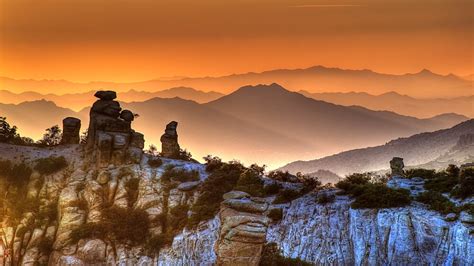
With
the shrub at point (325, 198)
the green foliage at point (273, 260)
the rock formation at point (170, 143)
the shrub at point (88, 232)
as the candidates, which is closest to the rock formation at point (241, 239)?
the green foliage at point (273, 260)

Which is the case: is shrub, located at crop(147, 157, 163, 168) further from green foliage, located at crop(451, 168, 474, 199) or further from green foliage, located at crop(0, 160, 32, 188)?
green foliage, located at crop(451, 168, 474, 199)

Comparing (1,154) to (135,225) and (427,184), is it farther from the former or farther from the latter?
(427,184)

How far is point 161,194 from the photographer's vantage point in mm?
86938

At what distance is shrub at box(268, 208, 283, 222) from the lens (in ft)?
244

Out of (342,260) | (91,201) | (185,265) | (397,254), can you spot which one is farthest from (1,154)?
(397,254)

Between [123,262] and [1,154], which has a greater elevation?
[1,154]

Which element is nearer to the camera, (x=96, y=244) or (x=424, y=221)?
(x=424, y=221)

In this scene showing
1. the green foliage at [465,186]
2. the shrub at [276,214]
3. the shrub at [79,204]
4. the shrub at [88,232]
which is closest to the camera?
the green foliage at [465,186]

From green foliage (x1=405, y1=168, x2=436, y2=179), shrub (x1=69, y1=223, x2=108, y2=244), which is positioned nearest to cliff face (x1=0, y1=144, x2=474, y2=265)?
shrub (x1=69, y1=223, x2=108, y2=244)

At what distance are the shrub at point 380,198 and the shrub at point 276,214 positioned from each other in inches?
356

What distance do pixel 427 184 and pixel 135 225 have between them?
37.2 metres

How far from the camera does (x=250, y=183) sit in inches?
3302

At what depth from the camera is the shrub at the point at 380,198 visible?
66600mm

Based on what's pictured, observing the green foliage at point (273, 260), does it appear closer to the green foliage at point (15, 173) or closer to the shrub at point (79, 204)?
the shrub at point (79, 204)
